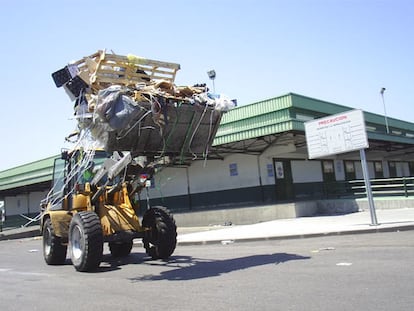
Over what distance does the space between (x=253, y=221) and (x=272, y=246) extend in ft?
28.6

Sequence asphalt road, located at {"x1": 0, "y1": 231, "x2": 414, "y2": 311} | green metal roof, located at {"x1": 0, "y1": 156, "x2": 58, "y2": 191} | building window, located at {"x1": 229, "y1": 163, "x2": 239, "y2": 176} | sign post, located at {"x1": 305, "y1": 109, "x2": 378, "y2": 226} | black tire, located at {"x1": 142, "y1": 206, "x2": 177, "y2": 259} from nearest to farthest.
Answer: asphalt road, located at {"x1": 0, "y1": 231, "x2": 414, "y2": 311} → black tire, located at {"x1": 142, "y1": 206, "x2": 177, "y2": 259} → sign post, located at {"x1": 305, "y1": 109, "x2": 378, "y2": 226} → building window, located at {"x1": 229, "y1": 163, "x2": 239, "y2": 176} → green metal roof, located at {"x1": 0, "y1": 156, "x2": 58, "y2": 191}

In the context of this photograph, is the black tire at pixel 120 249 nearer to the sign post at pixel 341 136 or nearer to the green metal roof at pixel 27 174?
the sign post at pixel 341 136

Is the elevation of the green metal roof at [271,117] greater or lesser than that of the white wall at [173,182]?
greater

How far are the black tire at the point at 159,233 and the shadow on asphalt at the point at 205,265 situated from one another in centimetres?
29

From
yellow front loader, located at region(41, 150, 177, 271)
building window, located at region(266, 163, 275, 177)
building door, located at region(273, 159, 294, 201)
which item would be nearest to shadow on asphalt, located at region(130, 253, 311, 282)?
yellow front loader, located at region(41, 150, 177, 271)

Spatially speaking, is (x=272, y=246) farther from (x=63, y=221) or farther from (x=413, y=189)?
(x=413, y=189)

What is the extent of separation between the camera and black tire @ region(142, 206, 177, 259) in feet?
37.8

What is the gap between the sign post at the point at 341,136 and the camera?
1503cm

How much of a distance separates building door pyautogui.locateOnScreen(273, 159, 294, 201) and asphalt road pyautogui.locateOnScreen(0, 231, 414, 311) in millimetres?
12375

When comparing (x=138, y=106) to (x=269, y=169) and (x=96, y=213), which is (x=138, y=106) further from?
(x=269, y=169)

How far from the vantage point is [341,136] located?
1580 centimetres

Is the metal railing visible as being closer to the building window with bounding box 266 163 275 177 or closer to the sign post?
the building window with bounding box 266 163 275 177

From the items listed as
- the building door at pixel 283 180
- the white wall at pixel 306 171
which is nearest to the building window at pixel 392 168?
the white wall at pixel 306 171

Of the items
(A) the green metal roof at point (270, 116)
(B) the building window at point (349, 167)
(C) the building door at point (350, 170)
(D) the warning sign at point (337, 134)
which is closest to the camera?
(D) the warning sign at point (337, 134)
